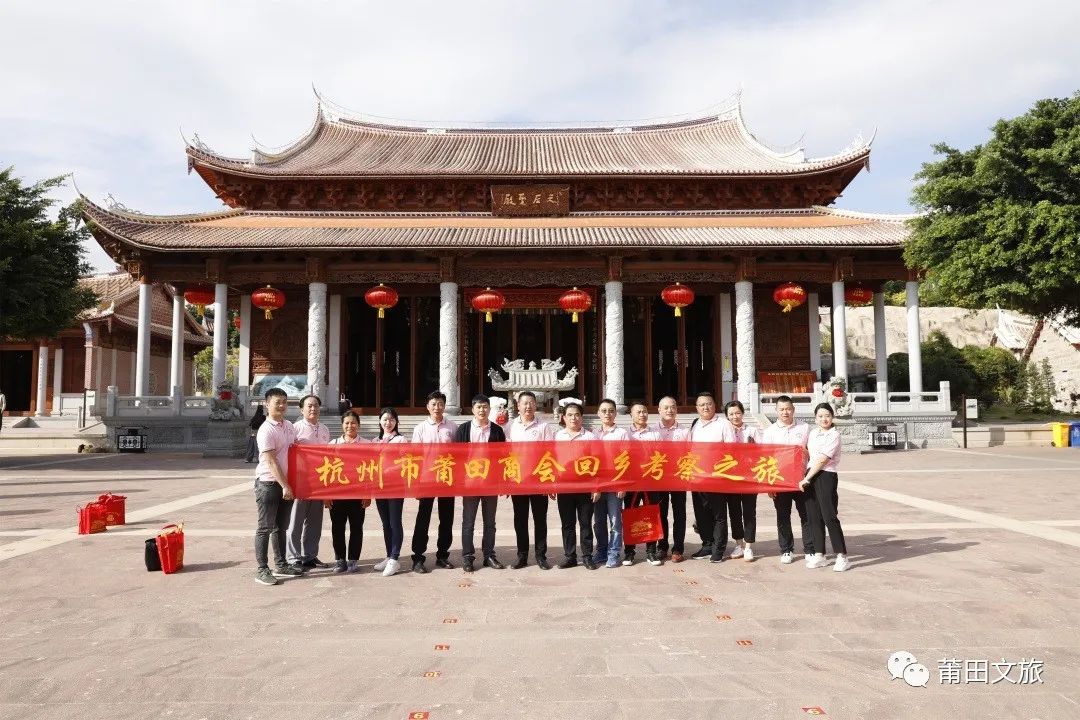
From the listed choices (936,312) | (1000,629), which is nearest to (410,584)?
(1000,629)

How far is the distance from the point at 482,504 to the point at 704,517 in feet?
6.81

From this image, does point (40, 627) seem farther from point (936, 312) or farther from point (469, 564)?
point (936, 312)

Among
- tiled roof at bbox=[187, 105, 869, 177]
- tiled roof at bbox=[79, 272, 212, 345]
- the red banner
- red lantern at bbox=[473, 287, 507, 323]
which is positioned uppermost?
tiled roof at bbox=[187, 105, 869, 177]

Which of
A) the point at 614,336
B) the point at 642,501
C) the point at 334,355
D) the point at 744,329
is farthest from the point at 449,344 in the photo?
the point at 642,501

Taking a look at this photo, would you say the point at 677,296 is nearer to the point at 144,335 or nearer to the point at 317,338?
the point at 317,338

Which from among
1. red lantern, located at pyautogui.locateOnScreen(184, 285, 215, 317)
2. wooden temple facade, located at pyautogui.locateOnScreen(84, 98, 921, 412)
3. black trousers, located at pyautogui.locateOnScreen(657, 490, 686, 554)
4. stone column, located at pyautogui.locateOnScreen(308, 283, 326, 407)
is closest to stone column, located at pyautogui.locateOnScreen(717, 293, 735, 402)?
wooden temple facade, located at pyautogui.locateOnScreen(84, 98, 921, 412)

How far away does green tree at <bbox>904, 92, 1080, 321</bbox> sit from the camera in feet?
42.5

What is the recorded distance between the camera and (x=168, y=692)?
3.06 meters

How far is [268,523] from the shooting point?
16.0 feet

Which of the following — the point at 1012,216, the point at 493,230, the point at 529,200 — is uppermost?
the point at 529,200

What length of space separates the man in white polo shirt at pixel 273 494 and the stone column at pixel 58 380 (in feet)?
83.3

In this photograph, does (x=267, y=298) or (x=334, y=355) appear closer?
(x=267, y=298)

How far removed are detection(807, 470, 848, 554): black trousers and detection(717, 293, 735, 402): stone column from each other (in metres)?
14.2

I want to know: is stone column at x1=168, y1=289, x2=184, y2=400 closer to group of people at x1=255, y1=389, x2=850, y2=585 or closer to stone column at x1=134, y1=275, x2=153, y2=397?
stone column at x1=134, y1=275, x2=153, y2=397
